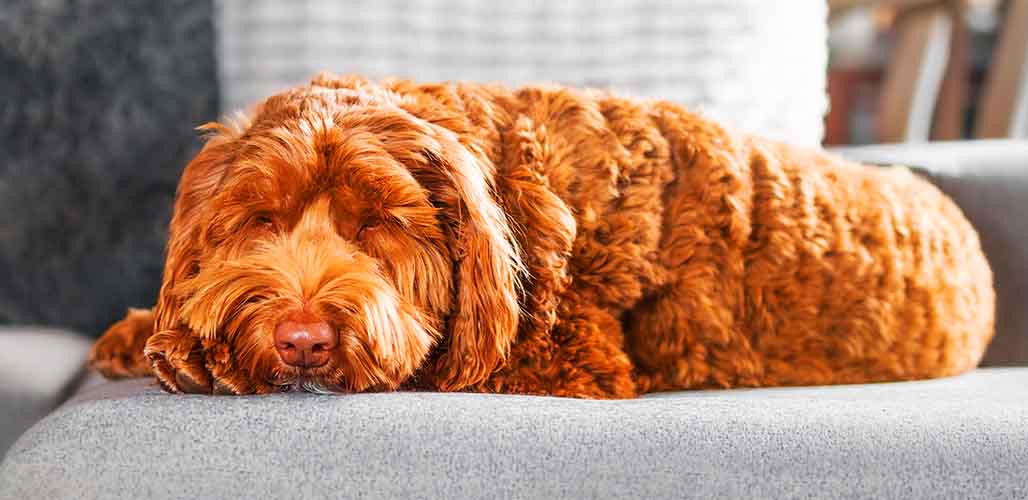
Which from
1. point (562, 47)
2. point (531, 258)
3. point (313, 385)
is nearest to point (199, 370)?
point (313, 385)

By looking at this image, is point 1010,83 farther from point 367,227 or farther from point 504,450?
point 504,450

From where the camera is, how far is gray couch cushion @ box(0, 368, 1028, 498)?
1.22 m

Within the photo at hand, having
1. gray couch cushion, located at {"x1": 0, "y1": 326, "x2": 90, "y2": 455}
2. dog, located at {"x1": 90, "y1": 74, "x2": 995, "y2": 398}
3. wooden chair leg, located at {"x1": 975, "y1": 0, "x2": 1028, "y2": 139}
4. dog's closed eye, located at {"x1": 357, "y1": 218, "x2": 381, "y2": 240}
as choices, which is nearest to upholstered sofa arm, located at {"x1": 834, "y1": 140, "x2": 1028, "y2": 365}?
dog, located at {"x1": 90, "y1": 74, "x2": 995, "y2": 398}

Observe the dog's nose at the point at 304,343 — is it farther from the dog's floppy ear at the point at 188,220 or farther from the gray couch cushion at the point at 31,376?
the gray couch cushion at the point at 31,376

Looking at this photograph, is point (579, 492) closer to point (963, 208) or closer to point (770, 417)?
point (770, 417)

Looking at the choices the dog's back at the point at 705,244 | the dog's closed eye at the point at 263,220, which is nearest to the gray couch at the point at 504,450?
the dog's closed eye at the point at 263,220

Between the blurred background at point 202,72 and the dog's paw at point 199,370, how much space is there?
43.8 inches

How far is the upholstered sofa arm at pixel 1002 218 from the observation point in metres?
2.54

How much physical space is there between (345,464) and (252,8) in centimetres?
172

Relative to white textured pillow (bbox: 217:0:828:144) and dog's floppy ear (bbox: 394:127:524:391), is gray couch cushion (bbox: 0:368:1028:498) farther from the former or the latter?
white textured pillow (bbox: 217:0:828:144)

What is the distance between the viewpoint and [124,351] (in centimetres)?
199

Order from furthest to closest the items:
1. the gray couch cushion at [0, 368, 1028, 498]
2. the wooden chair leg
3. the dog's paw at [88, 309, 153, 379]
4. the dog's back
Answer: the wooden chair leg → the dog's paw at [88, 309, 153, 379] → the dog's back → the gray couch cushion at [0, 368, 1028, 498]

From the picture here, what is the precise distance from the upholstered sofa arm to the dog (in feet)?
1.13

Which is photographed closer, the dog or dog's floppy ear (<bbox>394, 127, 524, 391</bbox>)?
the dog
